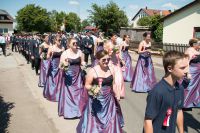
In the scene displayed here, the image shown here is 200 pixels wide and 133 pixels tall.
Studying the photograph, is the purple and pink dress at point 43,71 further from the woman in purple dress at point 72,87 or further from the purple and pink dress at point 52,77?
the woman in purple dress at point 72,87

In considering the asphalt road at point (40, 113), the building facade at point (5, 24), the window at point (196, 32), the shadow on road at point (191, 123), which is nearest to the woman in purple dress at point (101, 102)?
the asphalt road at point (40, 113)

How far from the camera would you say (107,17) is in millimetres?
40594

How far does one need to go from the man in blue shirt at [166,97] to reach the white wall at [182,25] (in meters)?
25.9

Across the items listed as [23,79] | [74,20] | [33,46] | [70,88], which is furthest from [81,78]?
[74,20]

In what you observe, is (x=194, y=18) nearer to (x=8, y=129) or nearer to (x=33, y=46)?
(x=33, y=46)

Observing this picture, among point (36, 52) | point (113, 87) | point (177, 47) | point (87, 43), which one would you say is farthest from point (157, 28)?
point (113, 87)

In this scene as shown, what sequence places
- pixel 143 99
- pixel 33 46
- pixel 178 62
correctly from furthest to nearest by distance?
1. pixel 33 46
2. pixel 143 99
3. pixel 178 62

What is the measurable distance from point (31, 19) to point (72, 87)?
6699 centimetres

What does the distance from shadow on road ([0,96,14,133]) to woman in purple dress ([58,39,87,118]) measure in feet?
4.47

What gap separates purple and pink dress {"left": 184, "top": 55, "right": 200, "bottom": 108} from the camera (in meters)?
8.52

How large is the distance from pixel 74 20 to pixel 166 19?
78110mm

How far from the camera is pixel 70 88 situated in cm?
815

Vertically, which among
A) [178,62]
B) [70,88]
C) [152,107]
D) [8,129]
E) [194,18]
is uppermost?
[194,18]

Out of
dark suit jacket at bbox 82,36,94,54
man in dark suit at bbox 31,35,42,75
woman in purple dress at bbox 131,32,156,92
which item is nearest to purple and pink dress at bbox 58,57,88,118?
woman in purple dress at bbox 131,32,156,92
